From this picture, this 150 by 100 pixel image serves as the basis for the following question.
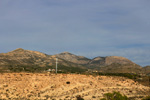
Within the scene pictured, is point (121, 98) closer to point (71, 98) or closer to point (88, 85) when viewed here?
point (71, 98)

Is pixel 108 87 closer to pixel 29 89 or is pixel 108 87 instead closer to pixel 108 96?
pixel 108 96

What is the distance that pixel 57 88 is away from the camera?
1240 inches

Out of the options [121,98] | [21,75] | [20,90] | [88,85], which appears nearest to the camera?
[121,98]

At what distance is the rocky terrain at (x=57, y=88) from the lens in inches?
1126

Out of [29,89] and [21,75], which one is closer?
[29,89]

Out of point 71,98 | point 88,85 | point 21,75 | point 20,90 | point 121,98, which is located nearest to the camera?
point 121,98

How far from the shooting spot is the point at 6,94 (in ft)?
94.3

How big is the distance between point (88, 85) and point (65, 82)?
4.23 meters

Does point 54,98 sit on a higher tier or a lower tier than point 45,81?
lower

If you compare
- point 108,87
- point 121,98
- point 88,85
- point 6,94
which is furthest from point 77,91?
point 6,94

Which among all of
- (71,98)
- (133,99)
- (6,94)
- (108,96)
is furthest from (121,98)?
(6,94)

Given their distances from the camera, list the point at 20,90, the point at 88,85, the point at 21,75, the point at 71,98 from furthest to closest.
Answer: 1. the point at 21,75
2. the point at 88,85
3. the point at 20,90
4. the point at 71,98

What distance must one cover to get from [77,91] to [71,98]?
353cm

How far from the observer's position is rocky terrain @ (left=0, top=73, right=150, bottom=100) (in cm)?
2859
